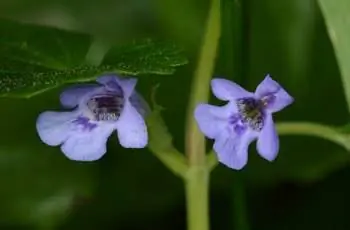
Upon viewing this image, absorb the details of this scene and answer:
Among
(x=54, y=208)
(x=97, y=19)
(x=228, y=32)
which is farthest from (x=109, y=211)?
(x=228, y=32)

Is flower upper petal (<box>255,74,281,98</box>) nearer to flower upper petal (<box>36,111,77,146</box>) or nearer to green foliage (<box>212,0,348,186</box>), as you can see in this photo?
Result: flower upper petal (<box>36,111,77,146</box>)

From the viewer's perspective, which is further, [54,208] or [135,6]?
[135,6]

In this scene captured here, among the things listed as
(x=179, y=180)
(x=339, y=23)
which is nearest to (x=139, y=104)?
(x=339, y=23)

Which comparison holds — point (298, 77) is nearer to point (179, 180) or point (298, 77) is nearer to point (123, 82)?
point (179, 180)

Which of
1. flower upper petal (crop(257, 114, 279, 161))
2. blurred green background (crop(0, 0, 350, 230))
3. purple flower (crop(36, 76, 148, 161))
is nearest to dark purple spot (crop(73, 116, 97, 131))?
purple flower (crop(36, 76, 148, 161))

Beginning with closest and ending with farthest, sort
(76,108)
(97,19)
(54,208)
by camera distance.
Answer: (76,108), (54,208), (97,19)

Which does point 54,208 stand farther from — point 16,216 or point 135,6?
point 135,6
